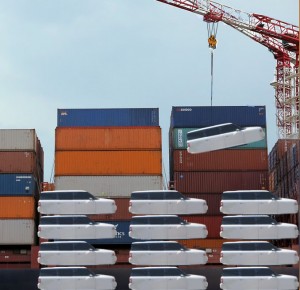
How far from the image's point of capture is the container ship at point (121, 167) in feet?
225

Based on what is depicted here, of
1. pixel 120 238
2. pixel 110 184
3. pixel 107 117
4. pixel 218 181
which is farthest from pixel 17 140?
pixel 218 181

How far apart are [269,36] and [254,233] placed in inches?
2044

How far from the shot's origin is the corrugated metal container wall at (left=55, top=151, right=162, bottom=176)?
230ft

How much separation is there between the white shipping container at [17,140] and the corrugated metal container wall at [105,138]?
2.30 m

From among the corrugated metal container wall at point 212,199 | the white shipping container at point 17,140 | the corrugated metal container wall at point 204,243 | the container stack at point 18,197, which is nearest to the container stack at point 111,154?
the white shipping container at point 17,140

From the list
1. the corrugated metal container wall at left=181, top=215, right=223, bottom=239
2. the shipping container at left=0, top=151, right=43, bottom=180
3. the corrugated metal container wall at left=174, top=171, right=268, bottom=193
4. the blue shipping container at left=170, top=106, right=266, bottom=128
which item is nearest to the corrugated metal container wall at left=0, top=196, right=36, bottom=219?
the shipping container at left=0, top=151, right=43, bottom=180

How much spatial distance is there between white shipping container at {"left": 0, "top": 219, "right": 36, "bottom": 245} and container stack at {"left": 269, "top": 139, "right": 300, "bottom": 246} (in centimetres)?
2256

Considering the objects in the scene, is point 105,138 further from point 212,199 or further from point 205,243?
point 205,243

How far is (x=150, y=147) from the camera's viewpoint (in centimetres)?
7044

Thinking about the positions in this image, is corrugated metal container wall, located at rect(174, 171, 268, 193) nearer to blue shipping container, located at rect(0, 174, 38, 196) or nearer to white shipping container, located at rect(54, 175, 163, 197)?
white shipping container, located at rect(54, 175, 163, 197)

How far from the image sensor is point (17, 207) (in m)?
69.2

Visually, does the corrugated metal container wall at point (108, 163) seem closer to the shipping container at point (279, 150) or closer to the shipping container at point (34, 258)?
the shipping container at point (34, 258)

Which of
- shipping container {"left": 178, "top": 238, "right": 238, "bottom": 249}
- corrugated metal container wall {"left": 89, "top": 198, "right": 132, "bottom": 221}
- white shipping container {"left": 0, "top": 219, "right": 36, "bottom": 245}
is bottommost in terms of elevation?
shipping container {"left": 178, "top": 238, "right": 238, "bottom": 249}

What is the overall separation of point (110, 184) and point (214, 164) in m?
9.34
